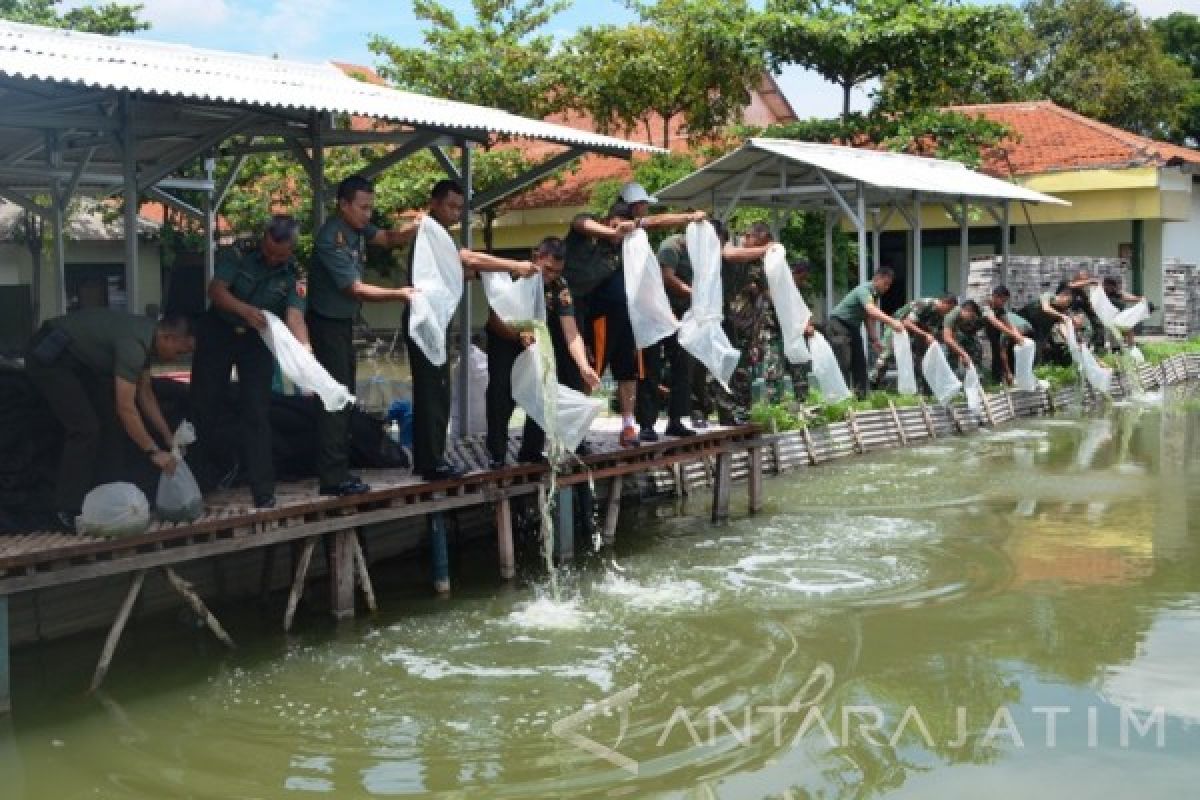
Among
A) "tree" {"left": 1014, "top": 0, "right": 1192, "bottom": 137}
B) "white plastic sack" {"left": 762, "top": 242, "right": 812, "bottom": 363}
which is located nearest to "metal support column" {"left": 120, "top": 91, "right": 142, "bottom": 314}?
"white plastic sack" {"left": 762, "top": 242, "right": 812, "bottom": 363}

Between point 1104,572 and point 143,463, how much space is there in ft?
18.8

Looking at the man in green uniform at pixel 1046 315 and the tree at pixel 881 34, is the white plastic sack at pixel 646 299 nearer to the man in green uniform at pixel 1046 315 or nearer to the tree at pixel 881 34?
the man in green uniform at pixel 1046 315

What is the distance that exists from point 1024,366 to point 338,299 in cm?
1086

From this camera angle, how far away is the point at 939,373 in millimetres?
14094

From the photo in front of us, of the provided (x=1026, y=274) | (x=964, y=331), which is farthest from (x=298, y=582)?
(x=1026, y=274)

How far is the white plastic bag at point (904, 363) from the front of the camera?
532 inches

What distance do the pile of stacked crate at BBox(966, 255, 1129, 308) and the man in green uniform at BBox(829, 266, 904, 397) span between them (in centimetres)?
512

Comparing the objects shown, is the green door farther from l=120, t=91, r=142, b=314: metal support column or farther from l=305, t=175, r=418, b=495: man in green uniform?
l=120, t=91, r=142, b=314: metal support column

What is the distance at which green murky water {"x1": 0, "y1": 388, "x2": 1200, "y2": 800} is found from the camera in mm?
5238

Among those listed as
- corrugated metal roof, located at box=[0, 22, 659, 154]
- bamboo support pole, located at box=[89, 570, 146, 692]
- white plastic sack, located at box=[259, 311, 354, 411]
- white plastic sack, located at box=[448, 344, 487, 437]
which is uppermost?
corrugated metal roof, located at box=[0, 22, 659, 154]

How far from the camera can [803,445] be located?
1254 centimetres

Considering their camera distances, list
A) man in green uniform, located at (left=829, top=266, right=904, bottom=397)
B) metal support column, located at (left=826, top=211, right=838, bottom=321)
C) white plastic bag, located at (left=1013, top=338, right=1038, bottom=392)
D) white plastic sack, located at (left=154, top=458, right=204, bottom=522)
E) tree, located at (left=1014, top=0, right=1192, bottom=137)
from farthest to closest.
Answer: tree, located at (left=1014, top=0, right=1192, bottom=137)
metal support column, located at (left=826, top=211, right=838, bottom=321)
white plastic bag, located at (left=1013, top=338, right=1038, bottom=392)
man in green uniform, located at (left=829, top=266, right=904, bottom=397)
white plastic sack, located at (left=154, top=458, right=204, bottom=522)

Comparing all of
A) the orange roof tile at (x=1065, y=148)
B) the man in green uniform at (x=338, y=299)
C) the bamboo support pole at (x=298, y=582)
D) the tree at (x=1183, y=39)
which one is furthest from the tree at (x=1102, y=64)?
the bamboo support pole at (x=298, y=582)

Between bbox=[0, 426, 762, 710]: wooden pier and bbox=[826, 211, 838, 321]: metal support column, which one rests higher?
bbox=[826, 211, 838, 321]: metal support column
